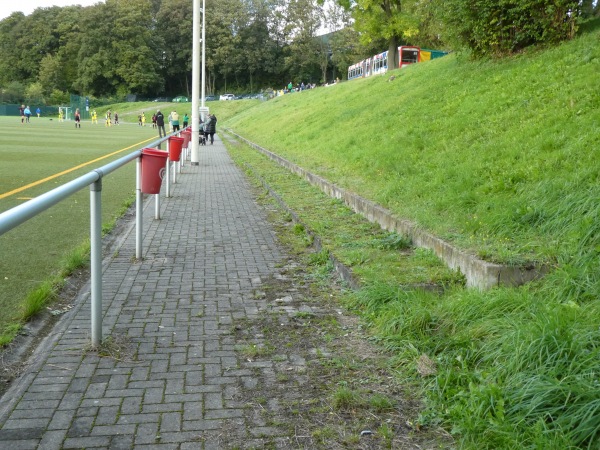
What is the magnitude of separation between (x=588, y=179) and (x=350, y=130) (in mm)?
10804

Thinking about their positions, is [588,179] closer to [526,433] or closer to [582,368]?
[582,368]

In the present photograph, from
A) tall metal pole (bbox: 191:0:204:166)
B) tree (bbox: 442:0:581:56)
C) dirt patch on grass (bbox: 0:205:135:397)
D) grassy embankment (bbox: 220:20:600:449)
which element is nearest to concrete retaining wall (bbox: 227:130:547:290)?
grassy embankment (bbox: 220:20:600:449)

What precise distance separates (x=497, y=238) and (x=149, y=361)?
11.0 ft

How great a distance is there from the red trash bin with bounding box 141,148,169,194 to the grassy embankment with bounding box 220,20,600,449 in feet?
7.01

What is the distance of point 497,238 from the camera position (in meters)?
5.67

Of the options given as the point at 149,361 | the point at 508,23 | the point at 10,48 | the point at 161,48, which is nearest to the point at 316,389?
the point at 149,361

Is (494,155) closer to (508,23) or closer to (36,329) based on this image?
(36,329)

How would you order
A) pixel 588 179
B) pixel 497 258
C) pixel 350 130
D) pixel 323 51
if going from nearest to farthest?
pixel 497 258 < pixel 588 179 < pixel 350 130 < pixel 323 51

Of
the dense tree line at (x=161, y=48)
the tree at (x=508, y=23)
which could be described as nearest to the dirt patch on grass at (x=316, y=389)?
the tree at (x=508, y=23)

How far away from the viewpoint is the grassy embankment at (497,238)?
311 cm

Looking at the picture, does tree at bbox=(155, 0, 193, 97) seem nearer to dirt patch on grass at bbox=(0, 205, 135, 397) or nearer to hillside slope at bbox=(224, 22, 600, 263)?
hillside slope at bbox=(224, 22, 600, 263)

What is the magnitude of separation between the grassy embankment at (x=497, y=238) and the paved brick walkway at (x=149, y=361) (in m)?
1.14

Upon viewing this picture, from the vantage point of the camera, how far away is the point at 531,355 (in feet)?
11.1

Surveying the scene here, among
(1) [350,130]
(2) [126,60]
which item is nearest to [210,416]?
(1) [350,130]
